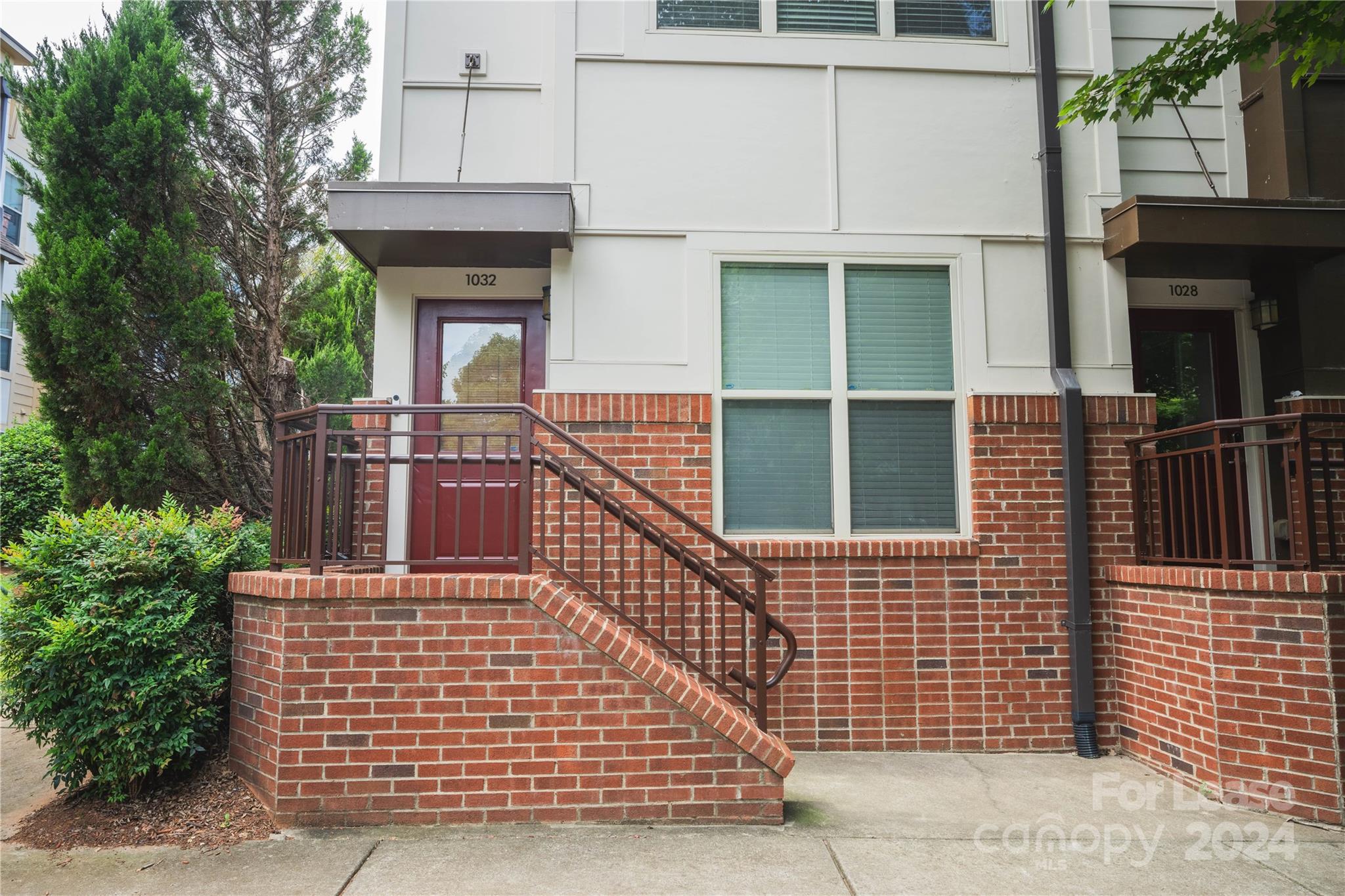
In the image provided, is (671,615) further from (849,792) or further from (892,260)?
(892,260)

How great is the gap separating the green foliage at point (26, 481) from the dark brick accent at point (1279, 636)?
38.9 feet

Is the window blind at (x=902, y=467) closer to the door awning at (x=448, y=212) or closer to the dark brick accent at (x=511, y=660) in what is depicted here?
the door awning at (x=448, y=212)

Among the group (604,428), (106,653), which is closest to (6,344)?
(106,653)

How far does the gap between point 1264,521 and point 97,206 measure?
29.8 ft

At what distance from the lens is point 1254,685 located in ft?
14.6

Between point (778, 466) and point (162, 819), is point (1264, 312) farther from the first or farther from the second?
point (162, 819)

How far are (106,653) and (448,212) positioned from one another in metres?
3.09

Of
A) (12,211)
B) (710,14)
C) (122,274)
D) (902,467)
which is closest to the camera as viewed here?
(902,467)

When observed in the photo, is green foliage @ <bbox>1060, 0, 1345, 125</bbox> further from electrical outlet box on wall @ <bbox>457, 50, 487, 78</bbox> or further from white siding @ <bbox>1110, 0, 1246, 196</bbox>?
electrical outlet box on wall @ <bbox>457, 50, 487, 78</bbox>

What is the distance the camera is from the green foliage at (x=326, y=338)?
9523mm

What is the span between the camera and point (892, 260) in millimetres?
5766

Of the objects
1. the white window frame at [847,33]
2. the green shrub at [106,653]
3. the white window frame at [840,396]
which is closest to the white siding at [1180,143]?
the white window frame at [847,33]

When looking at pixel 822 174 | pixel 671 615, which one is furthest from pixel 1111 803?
pixel 822 174

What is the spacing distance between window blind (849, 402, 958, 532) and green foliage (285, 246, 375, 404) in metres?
5.83
